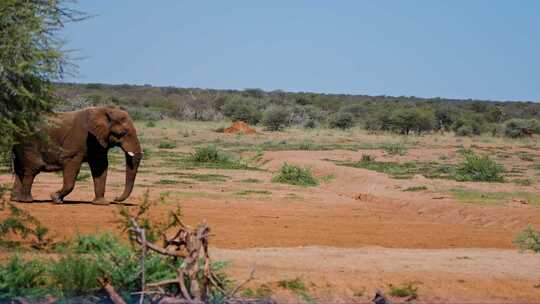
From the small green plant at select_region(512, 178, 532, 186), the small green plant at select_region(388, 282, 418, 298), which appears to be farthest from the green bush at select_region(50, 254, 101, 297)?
the small green plant at select_region(512, 178, 532, 186)

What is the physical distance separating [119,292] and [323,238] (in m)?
6.92

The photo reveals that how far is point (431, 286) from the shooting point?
1073cm

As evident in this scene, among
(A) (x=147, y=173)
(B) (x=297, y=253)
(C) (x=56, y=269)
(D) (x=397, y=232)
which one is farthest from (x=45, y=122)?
(A) (x=147, y=173)

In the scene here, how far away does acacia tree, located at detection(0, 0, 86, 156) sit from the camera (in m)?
10.5

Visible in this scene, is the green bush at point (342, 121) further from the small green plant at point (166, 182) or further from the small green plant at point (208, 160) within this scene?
the small green plant at point (166, 182)

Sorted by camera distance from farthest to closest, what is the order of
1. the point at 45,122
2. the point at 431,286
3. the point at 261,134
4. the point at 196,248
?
1. the point at 261,134
2. the point at 45,122
3. the point at 431,286
4. the point at 196,248

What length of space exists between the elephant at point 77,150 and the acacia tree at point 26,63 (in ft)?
20.1

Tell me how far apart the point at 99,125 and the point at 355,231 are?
213 inches

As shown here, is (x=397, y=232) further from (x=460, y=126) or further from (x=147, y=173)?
(x=460, y=126)

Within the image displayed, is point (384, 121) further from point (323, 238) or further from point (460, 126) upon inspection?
point (323, 238)

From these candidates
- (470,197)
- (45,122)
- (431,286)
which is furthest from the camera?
(470,197)

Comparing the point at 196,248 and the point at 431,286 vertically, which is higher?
the point at 196,248

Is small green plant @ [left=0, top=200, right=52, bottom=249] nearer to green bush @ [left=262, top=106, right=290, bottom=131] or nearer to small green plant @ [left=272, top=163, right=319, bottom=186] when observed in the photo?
small green plant @ [left=272, top=163, right=319, bottom=186]

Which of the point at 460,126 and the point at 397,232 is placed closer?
the point at 397,232
